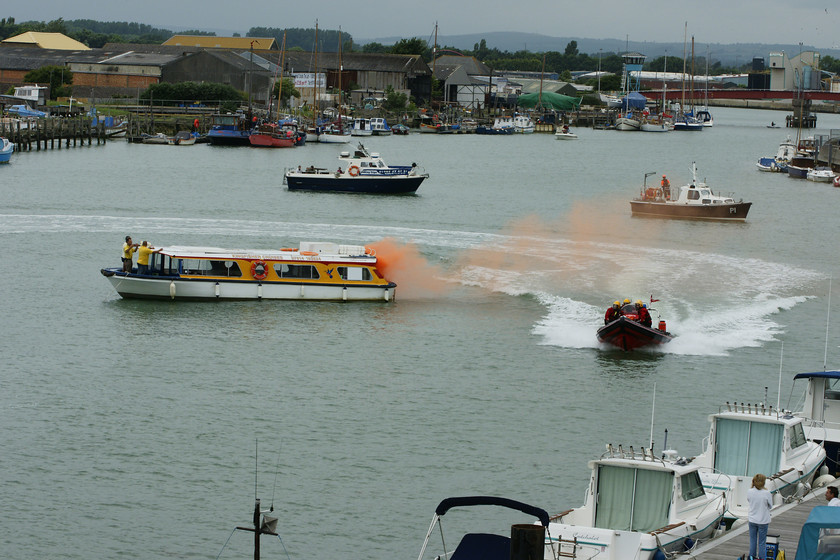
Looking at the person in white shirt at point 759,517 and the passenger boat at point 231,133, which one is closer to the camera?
the person in white shirt at point 759,517

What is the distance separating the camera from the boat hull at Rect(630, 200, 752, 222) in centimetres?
7562

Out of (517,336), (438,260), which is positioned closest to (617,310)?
(517,336)

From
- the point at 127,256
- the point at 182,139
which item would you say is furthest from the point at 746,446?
the point at 182,139

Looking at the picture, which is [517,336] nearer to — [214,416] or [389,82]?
[214,416]

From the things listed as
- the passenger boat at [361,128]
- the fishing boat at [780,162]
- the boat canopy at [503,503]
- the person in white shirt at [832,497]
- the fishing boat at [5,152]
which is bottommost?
the person in white shirt at [832,497]

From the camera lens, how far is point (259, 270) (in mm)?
46094

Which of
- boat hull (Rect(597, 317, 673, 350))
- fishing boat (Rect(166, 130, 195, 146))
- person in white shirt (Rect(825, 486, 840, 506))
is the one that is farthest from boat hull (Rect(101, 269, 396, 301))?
fishing boat (Rect(166, 130, 195, 146))

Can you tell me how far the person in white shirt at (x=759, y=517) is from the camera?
1933 centimetres

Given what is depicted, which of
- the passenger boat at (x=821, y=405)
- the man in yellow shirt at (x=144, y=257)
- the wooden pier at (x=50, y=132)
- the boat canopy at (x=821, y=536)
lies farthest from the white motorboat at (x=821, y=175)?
the boat canopy at (x=821, y=536)

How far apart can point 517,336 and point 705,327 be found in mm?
6968

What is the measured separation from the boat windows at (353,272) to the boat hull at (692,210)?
33726 millimetres

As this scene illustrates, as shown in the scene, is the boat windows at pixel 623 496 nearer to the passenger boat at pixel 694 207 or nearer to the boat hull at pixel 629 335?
the boat hull at pixel 629 335

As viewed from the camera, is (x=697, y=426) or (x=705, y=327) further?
(x=705, y=327)

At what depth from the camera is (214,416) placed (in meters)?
31.7
